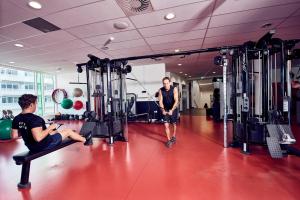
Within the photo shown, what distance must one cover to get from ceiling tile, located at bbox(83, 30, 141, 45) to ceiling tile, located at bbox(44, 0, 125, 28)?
76 centimetres

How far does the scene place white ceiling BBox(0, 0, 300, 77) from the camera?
274 cm

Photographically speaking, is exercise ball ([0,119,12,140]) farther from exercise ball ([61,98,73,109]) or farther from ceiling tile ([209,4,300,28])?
ceiling tile ([209,4,300,28])

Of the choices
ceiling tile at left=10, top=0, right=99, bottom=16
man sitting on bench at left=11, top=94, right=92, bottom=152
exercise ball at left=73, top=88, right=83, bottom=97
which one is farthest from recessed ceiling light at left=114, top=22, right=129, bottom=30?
exercise ball at left=73, top=88, right=83, bottom=97

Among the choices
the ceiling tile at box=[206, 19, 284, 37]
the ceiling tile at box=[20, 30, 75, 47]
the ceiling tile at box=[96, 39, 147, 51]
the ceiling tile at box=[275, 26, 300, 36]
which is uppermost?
the ceiling tile at box=[275, 26, 300, 36]

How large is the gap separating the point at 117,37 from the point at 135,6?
1474 millimetres

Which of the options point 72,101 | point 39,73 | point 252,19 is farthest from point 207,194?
point 39,73

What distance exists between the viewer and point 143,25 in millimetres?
3482

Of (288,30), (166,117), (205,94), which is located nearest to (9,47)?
(166,117)

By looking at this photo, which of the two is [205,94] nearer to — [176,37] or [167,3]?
[176,37]

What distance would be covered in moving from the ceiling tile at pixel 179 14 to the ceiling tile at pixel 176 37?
775 mm

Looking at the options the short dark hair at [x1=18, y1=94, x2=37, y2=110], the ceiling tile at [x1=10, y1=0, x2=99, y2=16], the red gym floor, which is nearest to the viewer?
the red gym floor

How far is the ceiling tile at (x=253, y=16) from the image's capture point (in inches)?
117

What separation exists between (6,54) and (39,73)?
12.4ft

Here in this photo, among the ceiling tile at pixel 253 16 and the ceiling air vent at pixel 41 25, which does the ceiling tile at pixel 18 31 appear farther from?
the ceiling tile at pixel 253 16
